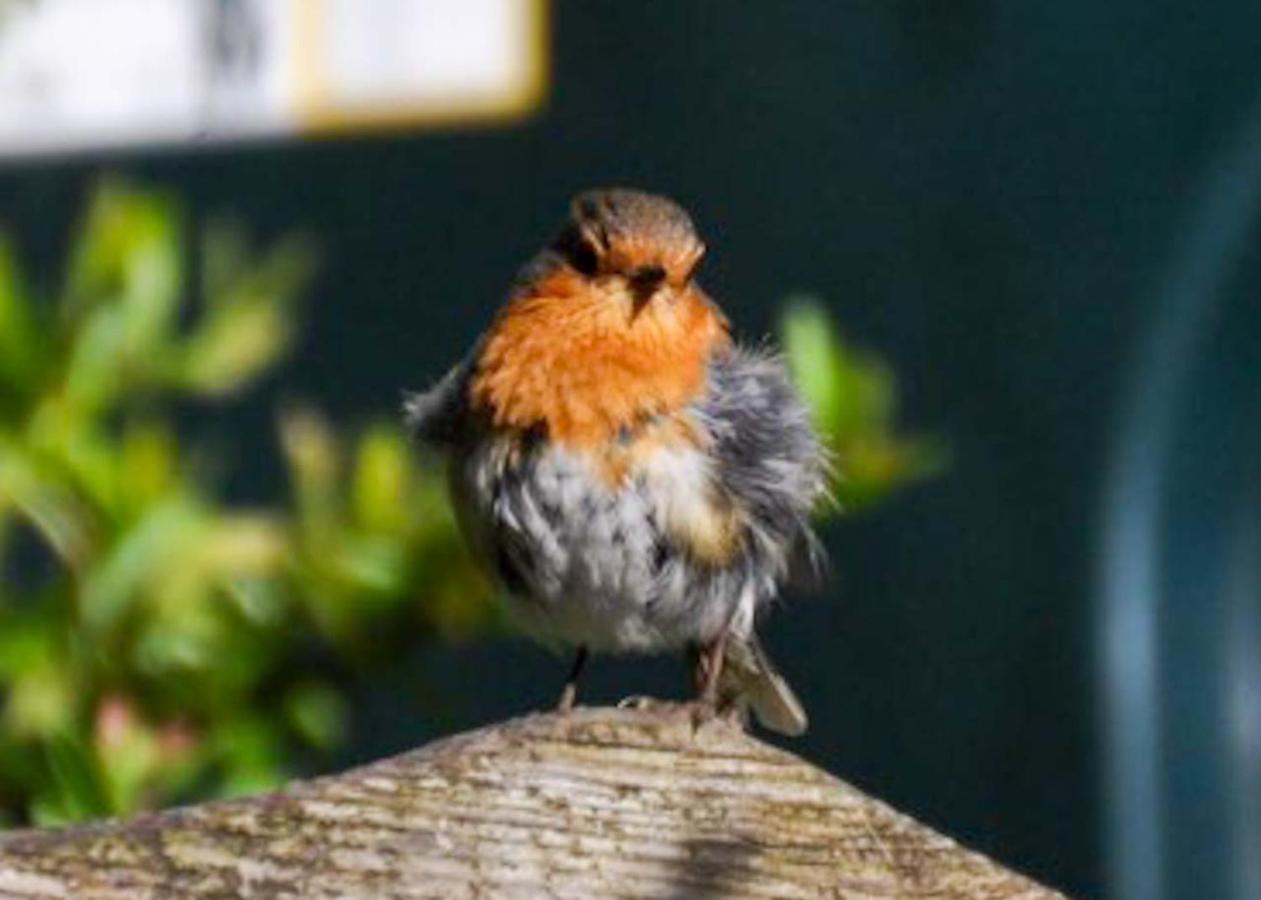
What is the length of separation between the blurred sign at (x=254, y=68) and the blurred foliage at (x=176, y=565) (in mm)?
2146

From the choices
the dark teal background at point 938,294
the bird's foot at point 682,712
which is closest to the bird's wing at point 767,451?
the bird's foot at point 682,712

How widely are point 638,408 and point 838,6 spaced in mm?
2533

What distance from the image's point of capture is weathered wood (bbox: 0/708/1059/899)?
84.2 inches

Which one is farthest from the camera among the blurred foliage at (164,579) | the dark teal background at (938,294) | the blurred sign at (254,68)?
the blurred sign at (254,68)

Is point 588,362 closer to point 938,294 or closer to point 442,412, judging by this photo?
point 442,412

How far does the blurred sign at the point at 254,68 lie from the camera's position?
616 centimetres

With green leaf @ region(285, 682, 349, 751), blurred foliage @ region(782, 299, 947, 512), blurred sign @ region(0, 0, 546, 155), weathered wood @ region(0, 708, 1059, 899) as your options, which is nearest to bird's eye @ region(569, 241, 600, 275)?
blurred foliage @ region(782, 299, 947, 512)

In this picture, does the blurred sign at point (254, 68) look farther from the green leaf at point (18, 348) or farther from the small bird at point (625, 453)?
the green leaf at point (18, 348)

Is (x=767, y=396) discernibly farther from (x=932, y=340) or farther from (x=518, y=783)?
(x=932, y=340)

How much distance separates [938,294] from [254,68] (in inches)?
40.8

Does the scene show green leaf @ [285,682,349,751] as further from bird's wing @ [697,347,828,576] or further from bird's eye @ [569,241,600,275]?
bird's eye @ [569,241,600,275]

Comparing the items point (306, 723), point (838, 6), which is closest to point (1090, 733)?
point (838, 6)

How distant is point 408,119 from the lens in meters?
6.79

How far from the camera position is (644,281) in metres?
3.94
